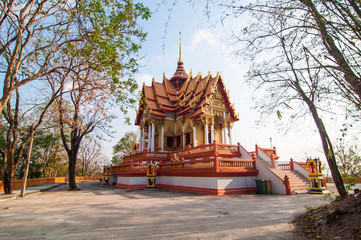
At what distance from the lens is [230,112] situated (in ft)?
68.1

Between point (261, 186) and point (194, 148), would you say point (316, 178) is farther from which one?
point (194, 148)

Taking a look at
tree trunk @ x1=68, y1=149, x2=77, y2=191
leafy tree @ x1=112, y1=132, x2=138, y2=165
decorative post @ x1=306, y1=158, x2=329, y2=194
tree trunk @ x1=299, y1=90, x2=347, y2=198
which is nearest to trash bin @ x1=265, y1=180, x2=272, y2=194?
decorative post @ x1=306, y1=158, x2=329, y2=194

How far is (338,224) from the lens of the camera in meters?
3.75

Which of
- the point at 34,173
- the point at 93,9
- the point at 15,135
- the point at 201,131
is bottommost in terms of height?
the point at 34,173

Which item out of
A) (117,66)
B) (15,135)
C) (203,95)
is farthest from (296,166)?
(15,135)

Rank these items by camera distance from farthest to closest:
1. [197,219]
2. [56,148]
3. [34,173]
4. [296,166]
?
[56,148] < [34,173] < [296,166] < [197,219]

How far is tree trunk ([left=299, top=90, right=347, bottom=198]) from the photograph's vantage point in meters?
5.41

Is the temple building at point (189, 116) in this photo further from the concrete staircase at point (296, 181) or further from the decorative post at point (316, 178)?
the decorative post at point (316, 178)

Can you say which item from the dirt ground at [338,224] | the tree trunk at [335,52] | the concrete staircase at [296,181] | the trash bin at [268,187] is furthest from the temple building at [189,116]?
the dirt ground at [338,224]

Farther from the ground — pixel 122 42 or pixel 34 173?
pixel 122 42

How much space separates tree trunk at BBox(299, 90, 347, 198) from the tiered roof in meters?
12.2

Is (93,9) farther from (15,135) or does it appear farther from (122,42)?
(15,135)

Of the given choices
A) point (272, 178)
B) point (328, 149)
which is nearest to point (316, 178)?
point (272, 178)

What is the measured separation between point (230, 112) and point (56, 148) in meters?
29.2
